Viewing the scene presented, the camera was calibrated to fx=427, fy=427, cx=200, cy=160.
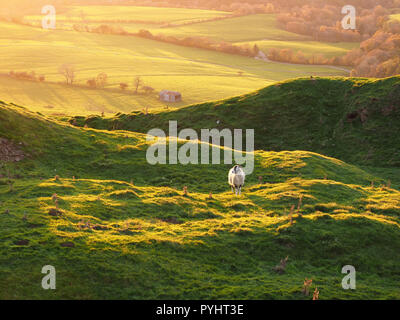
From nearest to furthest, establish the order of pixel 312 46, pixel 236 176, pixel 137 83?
pixel 236 176 < pixel 137 83 < pixel 312 46

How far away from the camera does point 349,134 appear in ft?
178

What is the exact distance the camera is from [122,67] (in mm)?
140000

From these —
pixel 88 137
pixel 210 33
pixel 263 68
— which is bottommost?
pixel 88 137

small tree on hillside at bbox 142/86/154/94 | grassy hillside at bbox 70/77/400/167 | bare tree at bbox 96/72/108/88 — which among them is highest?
bare tree at bbox 96/72/108/88

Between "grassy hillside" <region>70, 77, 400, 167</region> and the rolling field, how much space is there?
128 ft

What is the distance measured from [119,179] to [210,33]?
17132 centimetres

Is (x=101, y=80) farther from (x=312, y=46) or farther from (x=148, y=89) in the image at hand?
(x=312, y=46)

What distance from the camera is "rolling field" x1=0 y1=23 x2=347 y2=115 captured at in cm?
10806

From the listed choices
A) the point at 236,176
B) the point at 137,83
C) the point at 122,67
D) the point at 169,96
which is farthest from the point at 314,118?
the point at 122,67

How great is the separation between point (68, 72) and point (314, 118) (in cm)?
8850

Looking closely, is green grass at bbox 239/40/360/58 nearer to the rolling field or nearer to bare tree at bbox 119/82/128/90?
the rolling field

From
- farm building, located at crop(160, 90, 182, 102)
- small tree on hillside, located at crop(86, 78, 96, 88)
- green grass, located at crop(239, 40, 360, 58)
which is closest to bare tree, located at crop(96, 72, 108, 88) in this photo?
small tree on hillside, located at crop(86, 78, 96, 88)

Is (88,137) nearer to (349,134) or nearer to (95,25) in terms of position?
(349,134)
